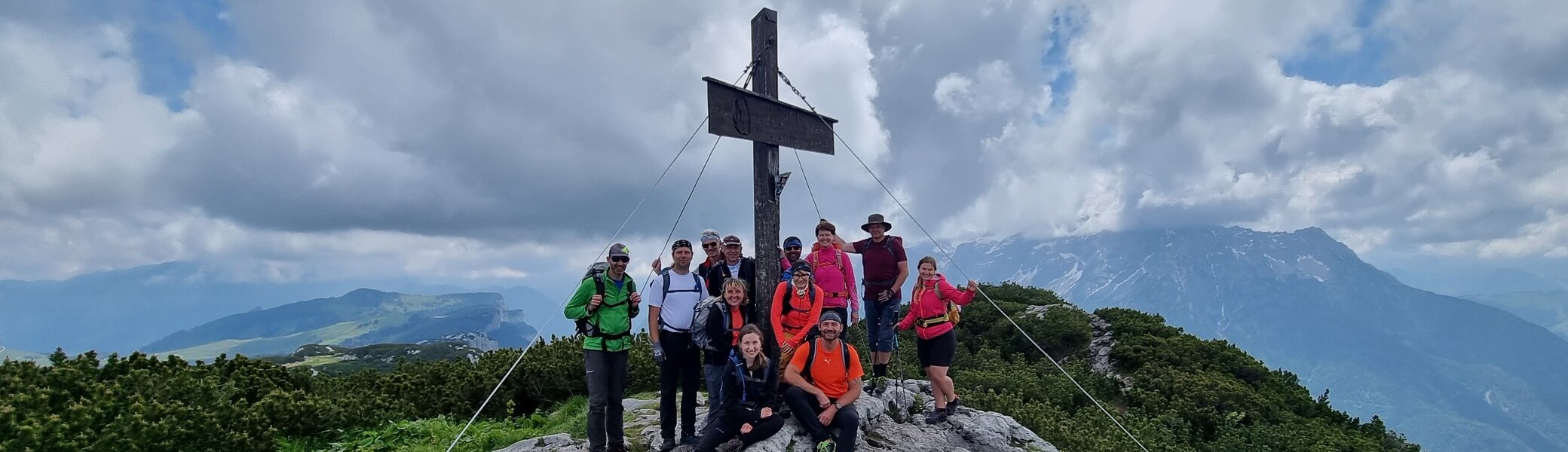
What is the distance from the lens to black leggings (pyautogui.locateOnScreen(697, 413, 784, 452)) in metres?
5.75

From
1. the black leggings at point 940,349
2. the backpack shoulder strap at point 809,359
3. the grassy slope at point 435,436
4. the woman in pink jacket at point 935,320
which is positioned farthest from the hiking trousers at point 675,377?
the black leggings at point 940,349

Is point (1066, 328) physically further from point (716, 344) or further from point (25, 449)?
point (25, 449)

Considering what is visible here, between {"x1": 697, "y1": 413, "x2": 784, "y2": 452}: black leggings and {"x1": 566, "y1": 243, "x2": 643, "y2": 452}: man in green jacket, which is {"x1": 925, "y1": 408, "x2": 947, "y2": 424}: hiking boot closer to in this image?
→ {"x1": 697, "y1": 413, "x2": 784, "y2": 452}: black leggings

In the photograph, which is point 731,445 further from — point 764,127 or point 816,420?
point 764,127

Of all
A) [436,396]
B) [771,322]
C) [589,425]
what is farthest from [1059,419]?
[436,396]

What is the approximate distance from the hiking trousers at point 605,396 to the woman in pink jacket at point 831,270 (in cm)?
244

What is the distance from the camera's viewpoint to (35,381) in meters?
6.25

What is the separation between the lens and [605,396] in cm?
603

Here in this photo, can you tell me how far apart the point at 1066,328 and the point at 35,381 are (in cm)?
1732

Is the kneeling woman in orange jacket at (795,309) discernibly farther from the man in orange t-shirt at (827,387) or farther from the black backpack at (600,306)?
the black backpack at (600,306)

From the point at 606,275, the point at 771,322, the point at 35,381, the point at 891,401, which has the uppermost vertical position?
the point at 606,275

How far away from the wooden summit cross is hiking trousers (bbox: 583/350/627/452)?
5.41 feet

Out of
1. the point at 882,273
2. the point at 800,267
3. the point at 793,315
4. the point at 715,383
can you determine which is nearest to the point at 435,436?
the point at 715,383

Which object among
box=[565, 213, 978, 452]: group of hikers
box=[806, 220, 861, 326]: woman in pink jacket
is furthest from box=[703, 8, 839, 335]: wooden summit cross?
box=[806, 220, 861, 326]: woman in pink jacket
